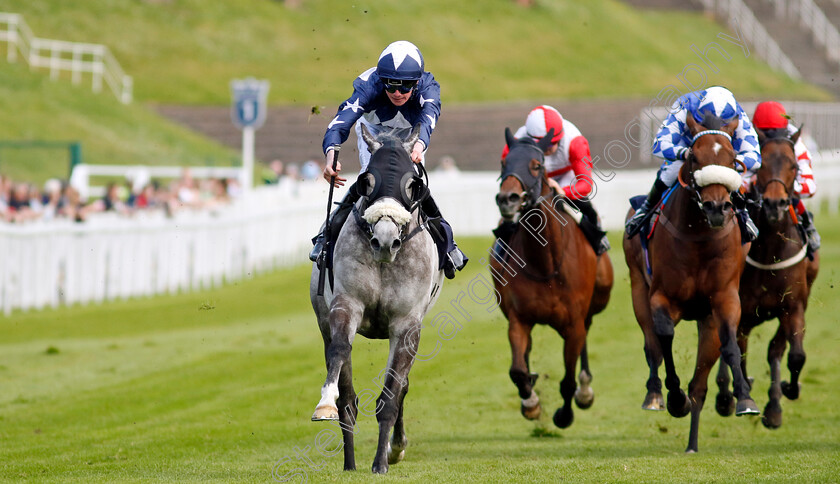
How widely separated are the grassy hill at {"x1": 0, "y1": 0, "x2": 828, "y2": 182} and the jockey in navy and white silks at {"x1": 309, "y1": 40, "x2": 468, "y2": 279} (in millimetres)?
22156

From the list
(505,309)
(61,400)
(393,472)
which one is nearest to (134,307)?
(61,400)

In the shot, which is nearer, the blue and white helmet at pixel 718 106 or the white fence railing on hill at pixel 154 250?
the blue and white helmet at pixel 718 106

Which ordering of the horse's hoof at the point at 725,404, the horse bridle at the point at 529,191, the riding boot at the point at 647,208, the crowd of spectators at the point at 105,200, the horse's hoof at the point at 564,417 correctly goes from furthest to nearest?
the crowd of spectators at the point at 105,200 < the horse's hoof at the point at 564,417 < the horse's hoof at the point at 725,404 < the riding boot at the point at 647,208 < the horse bridle at the point at 529,191

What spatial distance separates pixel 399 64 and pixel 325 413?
2220mm

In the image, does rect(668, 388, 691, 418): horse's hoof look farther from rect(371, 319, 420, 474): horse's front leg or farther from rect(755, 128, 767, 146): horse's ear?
rect(371, 319, 420, 474): horse's front leg

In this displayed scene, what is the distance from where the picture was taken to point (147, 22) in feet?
133

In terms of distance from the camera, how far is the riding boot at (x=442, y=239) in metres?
7.48

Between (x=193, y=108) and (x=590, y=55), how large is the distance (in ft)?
59.5

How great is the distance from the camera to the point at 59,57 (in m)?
35.1

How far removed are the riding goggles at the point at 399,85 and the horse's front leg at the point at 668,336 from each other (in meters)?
2.29

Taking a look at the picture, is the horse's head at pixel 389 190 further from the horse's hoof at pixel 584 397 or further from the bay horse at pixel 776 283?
the horse's hoof at pixel 584 397

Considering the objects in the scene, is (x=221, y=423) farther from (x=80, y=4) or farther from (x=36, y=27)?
(x=80, y=4)

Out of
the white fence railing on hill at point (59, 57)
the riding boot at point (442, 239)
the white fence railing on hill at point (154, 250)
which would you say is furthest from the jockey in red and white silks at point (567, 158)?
the white fence railing on hill at point (59, 57)

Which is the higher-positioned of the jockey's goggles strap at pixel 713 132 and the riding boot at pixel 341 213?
the jockey's goggles strap at pixel 713 132
